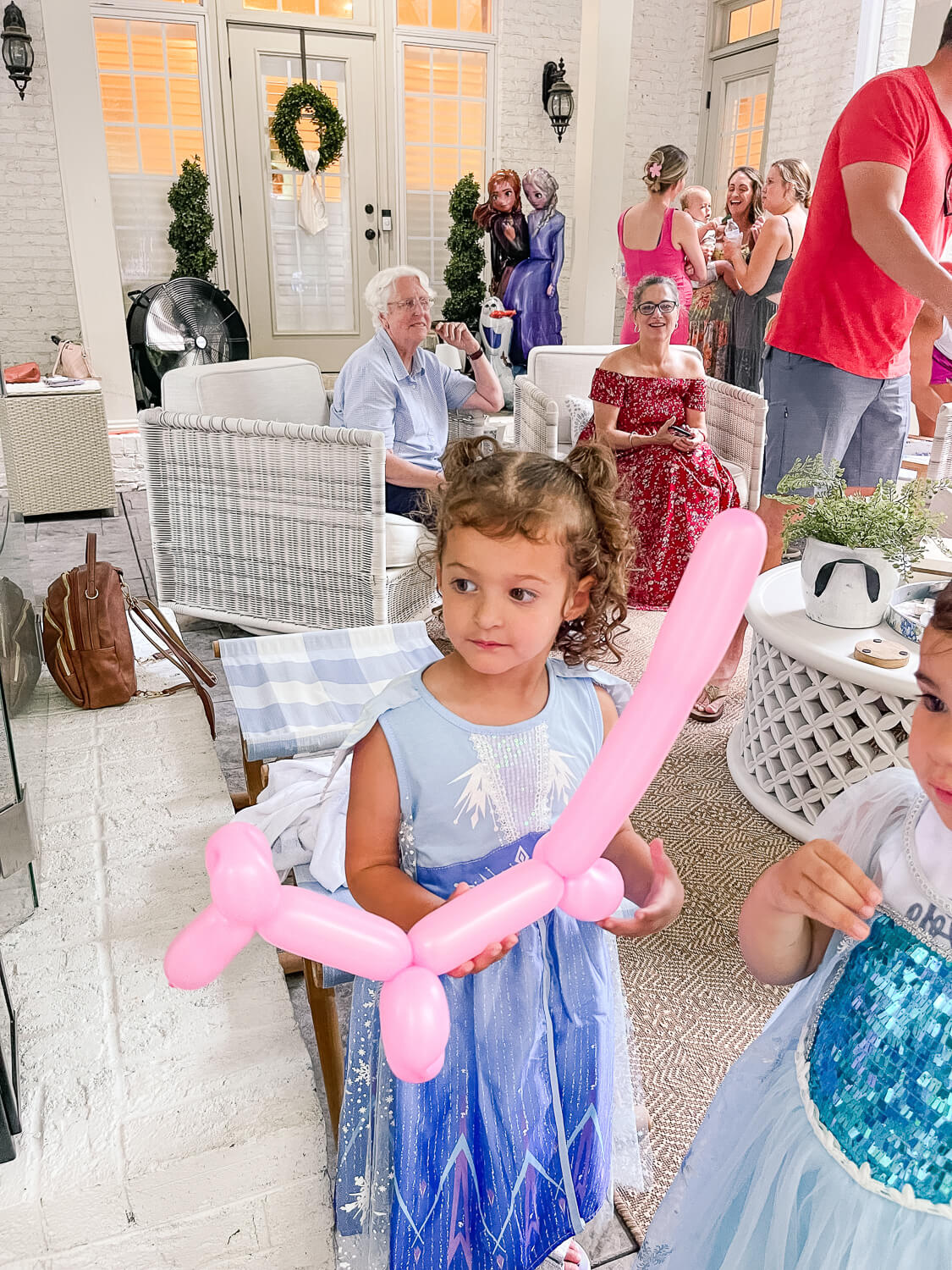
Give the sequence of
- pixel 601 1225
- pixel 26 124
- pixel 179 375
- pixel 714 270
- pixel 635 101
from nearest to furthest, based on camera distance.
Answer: pixel 601 1225
pixel 179 375
pixel 714 270
pixel 26 124
pixel 635 101

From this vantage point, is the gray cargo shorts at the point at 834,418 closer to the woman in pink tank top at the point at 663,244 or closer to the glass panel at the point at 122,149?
the woman in pink tank top at the point at 663,244

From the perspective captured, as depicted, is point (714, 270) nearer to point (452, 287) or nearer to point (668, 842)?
point (452, 287)

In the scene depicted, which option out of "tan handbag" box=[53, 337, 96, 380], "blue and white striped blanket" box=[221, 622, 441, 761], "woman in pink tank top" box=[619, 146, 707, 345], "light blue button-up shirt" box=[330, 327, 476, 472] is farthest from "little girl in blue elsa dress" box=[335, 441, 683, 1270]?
"tan handbag" box=[53, 337, 96, 380]

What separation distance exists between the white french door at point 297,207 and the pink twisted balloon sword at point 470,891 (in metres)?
7.16

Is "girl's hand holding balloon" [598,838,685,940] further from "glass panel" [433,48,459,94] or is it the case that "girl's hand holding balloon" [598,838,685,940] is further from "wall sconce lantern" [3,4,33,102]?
"glass panel" [433,48,459,94]

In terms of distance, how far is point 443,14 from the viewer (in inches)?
277

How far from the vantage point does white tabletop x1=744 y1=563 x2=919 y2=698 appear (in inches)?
72.6

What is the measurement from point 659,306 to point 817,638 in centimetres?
132

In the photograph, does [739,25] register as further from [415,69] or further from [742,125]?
[415,69]

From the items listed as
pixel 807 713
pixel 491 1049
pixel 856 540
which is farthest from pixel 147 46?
pixel 491 1049

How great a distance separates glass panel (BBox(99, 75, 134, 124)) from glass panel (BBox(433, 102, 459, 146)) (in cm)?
217

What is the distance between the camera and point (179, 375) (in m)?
3.10

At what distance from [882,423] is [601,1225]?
1.94 m

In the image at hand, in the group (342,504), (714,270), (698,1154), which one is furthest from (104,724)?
(714,270)
